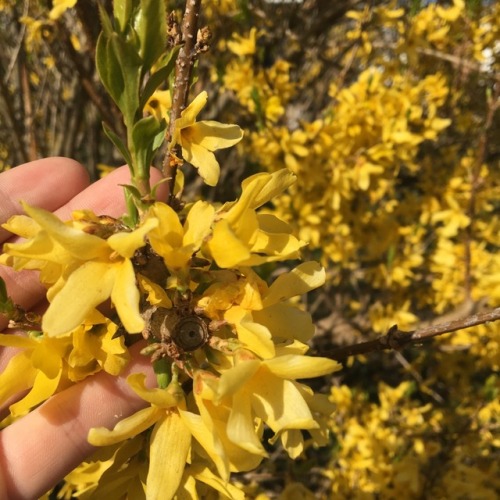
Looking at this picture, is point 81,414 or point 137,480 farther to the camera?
point 81,414

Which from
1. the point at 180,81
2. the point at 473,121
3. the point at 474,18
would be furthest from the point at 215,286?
the point at 473,121

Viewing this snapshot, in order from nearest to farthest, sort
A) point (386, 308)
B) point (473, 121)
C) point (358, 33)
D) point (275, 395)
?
point (275, 395) → point (358, 33) → point (386, 308) → point (473, 121)

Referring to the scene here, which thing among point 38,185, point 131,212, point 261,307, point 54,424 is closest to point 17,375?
point 54,424

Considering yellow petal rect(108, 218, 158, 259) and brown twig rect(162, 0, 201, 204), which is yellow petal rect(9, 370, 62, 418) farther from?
brown twig rect(162, 0, 201, 204)

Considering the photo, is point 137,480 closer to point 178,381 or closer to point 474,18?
point 178,381

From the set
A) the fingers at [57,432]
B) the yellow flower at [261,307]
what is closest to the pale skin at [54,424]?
the fingers at [57,432]

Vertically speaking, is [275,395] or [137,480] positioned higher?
[275,395]
